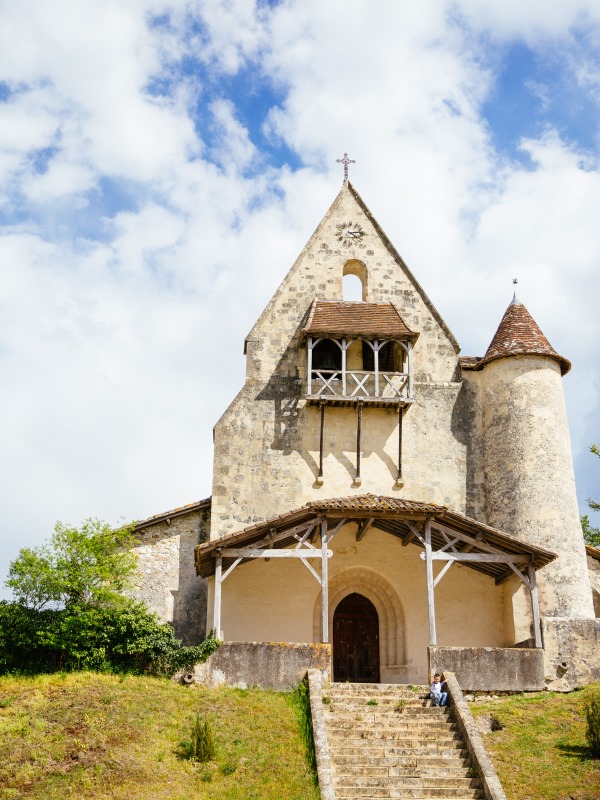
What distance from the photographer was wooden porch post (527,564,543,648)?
22.0 m

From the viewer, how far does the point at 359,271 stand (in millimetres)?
30125

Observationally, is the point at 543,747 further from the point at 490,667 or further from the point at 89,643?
the point at 89,643

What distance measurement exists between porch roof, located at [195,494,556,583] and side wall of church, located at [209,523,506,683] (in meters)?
1.53

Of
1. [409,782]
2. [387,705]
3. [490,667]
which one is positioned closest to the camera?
[409,782]

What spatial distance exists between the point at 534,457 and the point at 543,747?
32.7 ft

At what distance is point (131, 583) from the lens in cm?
2481

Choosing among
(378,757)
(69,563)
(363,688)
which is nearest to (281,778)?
(378,757)

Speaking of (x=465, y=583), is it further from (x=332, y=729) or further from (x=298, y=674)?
(x=332, y=729)

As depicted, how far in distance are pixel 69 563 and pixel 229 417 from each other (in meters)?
6.47

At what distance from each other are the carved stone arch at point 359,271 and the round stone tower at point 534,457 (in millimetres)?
4397

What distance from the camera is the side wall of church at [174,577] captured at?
25.0m

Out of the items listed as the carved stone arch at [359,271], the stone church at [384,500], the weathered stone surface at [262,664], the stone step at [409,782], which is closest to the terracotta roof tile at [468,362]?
the stone church at [384,500]

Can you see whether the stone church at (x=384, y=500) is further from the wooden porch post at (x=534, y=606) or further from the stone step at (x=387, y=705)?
the stone step at (x=387, y=705)

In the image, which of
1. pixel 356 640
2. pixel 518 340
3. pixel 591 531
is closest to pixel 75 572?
pixel 356 640
